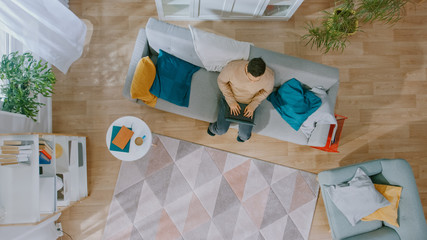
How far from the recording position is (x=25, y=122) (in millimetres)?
2506

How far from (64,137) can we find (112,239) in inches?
48.0

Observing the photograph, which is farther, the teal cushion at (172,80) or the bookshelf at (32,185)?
the teal cushion at (172,80)

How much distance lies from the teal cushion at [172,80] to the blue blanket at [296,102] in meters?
0.90

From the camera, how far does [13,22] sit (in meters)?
2.09

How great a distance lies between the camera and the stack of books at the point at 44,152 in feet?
6.53

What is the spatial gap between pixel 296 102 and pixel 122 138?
1.61 meters

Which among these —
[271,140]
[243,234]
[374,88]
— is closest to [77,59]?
[271,140]

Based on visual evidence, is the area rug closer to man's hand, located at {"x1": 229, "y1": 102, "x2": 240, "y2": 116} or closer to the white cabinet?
man's hand, located at {"x1": 229, "y1": 102, "x2": 240, "y2": 116}

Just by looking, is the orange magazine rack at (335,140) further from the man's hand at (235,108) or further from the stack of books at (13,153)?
the stack of books at (13,153)

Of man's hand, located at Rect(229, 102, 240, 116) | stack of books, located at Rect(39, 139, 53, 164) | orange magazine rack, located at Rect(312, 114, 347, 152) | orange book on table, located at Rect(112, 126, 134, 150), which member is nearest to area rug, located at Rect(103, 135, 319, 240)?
orange magazine rack, located at Rect(312, 114, 347, 152)

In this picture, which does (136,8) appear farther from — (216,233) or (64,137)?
(216,233)

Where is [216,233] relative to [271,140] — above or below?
below

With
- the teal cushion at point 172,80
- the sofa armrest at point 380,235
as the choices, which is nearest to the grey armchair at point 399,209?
the sofa armrest at point 380,235

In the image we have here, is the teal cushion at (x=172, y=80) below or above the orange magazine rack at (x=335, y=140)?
above
